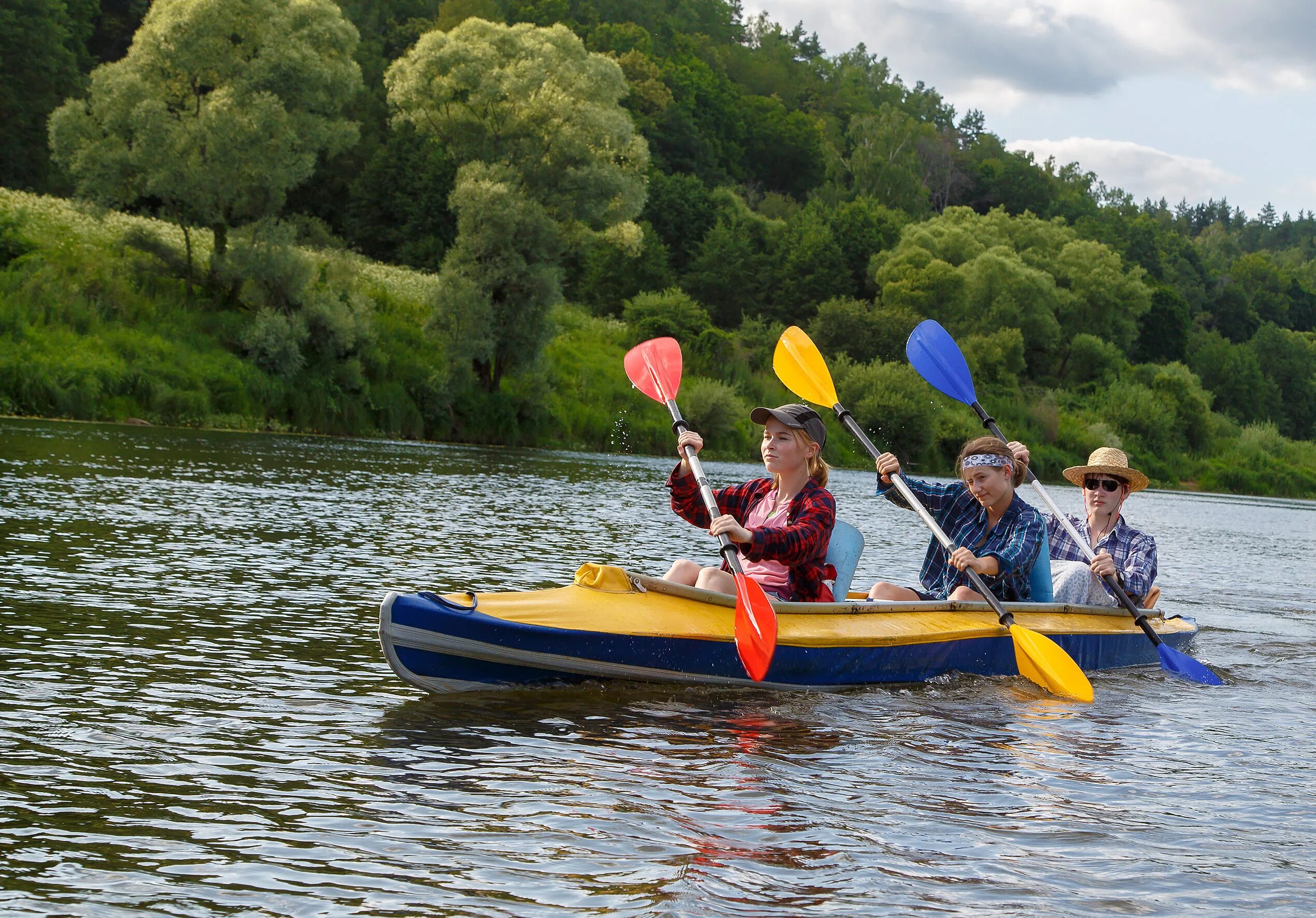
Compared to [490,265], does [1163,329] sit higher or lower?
higher

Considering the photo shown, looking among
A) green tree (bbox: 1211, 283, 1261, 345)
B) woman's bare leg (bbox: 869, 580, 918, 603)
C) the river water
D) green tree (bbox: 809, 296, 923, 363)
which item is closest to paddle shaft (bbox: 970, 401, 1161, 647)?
the river water

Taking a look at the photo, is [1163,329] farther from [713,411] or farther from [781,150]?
[713,411]

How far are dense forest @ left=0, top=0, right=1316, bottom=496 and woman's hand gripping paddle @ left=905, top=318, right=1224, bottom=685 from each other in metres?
19.7

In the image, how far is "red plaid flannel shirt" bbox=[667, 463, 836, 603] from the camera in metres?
6.58

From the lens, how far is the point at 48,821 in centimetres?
394

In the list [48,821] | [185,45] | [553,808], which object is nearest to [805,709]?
[553,808]

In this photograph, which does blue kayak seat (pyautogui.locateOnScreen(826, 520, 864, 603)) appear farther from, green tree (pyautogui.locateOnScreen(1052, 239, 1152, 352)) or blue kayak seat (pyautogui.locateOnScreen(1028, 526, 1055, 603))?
green tree (pyautogui.locateOnScreen(1052, 239, 1152, 352))

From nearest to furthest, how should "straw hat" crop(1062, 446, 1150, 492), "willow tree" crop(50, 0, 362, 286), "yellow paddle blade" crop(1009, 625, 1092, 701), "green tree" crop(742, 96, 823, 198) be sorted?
"yellow paddle blade" crop(1009, 625, 1092, 701), "straw hat" crop(1062, 446, 1150, 492), "willow tree" crop(50, 0, 362, 286), "green tree" crop(742, 96, 823, 198)

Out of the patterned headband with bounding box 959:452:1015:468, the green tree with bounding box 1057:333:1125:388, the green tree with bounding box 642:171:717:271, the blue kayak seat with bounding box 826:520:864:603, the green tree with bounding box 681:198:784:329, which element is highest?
the green tree with bounding box 642:171:717:271

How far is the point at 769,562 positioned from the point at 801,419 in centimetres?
88

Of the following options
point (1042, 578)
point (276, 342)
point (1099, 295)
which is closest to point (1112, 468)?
point (1042, 578)

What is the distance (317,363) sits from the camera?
98.1 ft

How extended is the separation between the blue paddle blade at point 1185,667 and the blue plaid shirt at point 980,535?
45.6 inches

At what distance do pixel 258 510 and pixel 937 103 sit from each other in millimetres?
129112
